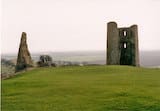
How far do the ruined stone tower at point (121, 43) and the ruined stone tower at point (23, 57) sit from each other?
11679 mm

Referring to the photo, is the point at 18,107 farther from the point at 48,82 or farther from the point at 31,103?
the point at 48,82

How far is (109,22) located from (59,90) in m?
35.6

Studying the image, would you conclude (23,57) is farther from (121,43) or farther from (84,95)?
(84,95)

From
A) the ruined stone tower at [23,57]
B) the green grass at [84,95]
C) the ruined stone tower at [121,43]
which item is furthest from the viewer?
Result: the ruined stone tower at [121,43]

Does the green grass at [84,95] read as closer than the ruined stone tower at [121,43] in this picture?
Yes

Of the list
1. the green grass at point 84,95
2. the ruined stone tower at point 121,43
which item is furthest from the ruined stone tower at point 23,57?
the green grass at point 84,95

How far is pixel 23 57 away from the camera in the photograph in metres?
63.5

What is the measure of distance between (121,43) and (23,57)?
14.6 meters

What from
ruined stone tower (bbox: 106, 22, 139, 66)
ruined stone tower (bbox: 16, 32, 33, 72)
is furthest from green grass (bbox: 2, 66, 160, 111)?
ruined stone tower (bbox: 106, 22, 139, 66)

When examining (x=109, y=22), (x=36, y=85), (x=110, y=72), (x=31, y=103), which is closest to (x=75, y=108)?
(x=31, y=103)

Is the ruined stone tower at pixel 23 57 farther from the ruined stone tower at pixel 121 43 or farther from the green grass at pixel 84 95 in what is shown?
the green grass at pixel 84 95

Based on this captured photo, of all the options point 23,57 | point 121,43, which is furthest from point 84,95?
point 121,43

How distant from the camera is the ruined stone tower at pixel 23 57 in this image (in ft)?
205

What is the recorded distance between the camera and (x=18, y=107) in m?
25.5
